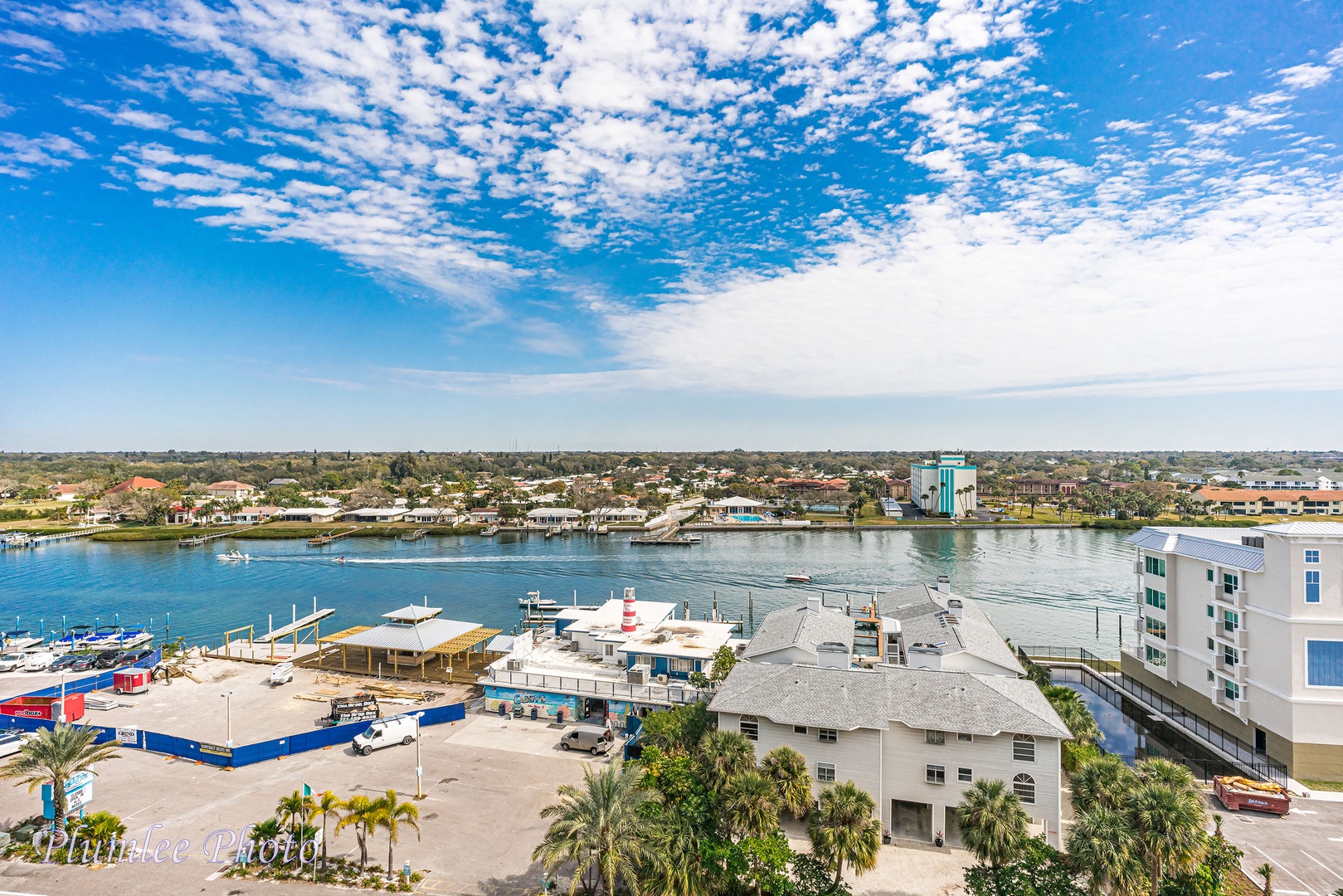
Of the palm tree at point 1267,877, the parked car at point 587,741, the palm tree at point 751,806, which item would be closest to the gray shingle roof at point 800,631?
the parked car at point 587,741

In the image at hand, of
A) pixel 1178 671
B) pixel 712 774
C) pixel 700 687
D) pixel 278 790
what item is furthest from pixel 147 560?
pixel 1178 671

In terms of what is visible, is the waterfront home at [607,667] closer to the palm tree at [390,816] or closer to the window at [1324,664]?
the palm tree at [390,816]

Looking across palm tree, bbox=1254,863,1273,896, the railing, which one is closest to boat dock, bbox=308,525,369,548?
the railing

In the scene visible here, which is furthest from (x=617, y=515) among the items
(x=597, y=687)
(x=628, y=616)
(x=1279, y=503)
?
(x=1279, y=503)

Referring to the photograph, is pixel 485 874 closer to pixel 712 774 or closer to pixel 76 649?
pixel 712 774

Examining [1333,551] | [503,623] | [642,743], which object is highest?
[1333,551]
